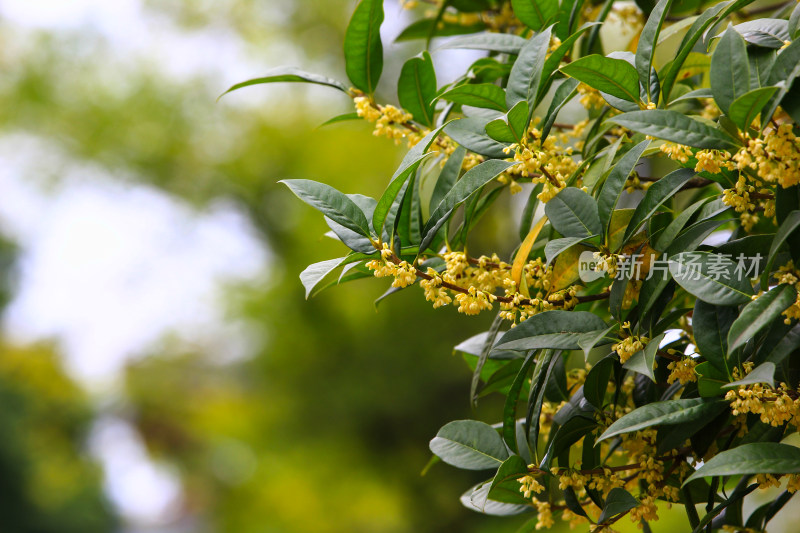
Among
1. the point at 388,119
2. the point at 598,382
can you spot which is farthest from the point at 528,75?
the point at 598,382

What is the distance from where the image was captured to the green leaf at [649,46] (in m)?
0.48

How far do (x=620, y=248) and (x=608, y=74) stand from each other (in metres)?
0.12

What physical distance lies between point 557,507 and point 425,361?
3.76m

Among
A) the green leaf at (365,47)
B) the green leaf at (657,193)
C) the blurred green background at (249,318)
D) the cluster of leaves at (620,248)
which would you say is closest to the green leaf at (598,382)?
the cluster of leaves at (620,248)

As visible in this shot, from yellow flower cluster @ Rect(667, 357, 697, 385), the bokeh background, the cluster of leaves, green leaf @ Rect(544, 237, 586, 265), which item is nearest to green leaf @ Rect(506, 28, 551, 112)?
the cluster of leaves

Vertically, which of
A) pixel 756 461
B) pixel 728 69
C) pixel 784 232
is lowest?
pixel 756 461

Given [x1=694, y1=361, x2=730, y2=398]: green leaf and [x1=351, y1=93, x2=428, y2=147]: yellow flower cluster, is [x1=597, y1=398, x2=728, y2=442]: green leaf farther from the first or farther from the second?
[x1=351, y1=93, x2=428, y2=147]: yellow flower cluster

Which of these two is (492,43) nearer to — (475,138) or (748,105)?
(475,138)

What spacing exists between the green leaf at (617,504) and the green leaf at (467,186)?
24cm

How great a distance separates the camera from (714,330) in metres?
0.44

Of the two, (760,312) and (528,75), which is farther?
(528,75)

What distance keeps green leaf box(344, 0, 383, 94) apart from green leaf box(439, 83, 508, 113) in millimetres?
110

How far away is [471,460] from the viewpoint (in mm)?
557

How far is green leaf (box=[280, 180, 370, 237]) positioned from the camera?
47 centimetres
